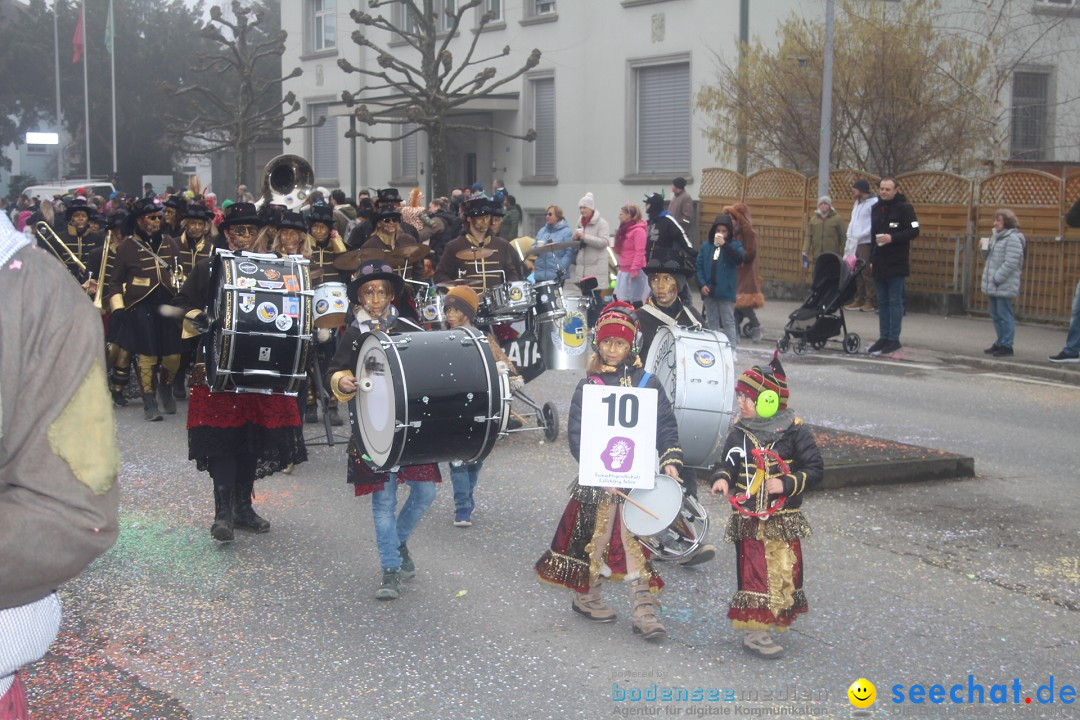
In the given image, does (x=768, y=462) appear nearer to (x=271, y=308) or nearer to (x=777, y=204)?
(x=271, y=308)

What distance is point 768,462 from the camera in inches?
208

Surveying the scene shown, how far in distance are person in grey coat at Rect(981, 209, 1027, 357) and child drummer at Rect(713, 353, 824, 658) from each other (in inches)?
395

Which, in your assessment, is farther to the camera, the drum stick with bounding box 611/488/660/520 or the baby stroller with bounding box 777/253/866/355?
the baby stroller with bounding box 777/253/866/355

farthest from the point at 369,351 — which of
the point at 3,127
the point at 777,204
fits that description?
the point at 3,127

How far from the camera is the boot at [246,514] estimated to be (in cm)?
739

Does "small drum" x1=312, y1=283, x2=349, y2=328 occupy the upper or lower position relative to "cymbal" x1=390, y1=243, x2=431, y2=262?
lower

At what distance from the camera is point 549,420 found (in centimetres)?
997

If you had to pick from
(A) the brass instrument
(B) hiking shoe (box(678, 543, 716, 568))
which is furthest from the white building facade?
(B) hiking shoe (box(678, 543, 716, 568))

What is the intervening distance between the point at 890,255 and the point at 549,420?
6.70m

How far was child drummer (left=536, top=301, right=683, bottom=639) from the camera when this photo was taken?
552 centimetres

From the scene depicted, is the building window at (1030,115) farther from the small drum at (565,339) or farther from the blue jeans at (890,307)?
the small drum at (565,339)

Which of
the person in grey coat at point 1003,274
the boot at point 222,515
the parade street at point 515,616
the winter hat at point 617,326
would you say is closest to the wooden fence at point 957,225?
the person in grey coat at point 1003,274

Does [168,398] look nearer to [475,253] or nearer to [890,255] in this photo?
[475,253]

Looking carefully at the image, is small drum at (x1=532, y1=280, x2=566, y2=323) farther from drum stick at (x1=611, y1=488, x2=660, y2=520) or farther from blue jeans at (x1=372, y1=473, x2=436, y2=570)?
drum stick at (x1=611, y1=488, x2=660, y2=520)
